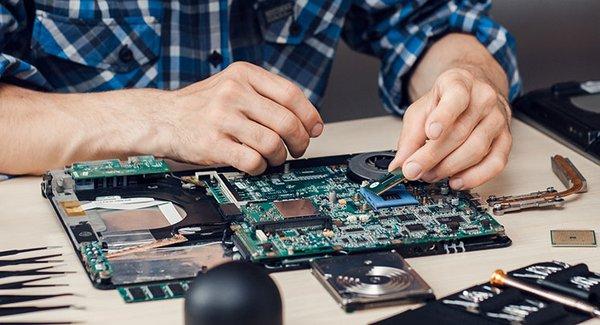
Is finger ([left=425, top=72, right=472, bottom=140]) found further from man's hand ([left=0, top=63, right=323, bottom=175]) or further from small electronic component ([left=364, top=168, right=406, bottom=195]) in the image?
man's hand ([left=0, top=63, right=323, bottom=175])

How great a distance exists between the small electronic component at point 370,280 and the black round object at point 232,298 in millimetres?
160

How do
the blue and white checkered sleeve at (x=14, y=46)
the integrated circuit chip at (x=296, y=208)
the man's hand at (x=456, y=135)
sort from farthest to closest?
1. the blue and white checkered sleeve at (x=14, y=46)
2. the man's hand at (x=456, y=135)
3. the integrated circuit chip at (x=296, y=208)

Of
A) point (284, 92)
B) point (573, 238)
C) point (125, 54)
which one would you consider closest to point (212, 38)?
point (125, 54)

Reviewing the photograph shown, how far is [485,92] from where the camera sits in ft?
5.09

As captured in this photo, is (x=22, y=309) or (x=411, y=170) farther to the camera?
(x=411, y=170)

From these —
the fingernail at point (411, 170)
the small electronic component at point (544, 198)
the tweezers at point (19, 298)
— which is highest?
the fingernail at point (411, 170)

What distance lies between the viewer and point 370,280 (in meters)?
1.19

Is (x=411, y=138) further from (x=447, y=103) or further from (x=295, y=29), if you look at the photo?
(x=295, y=29)

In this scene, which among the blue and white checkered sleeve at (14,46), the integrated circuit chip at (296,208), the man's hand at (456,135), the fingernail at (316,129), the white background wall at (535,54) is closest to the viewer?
the integrated circuit chip at (296,208)

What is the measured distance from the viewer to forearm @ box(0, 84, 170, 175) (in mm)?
1598

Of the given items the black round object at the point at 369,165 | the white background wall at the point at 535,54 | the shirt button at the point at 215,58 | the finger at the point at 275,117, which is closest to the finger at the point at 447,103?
the black round object at the point at 369,165

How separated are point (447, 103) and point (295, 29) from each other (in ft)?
2.07

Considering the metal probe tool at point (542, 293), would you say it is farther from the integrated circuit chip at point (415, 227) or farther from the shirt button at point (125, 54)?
the shirt button at point (125, 54)

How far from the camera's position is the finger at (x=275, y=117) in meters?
1.53
